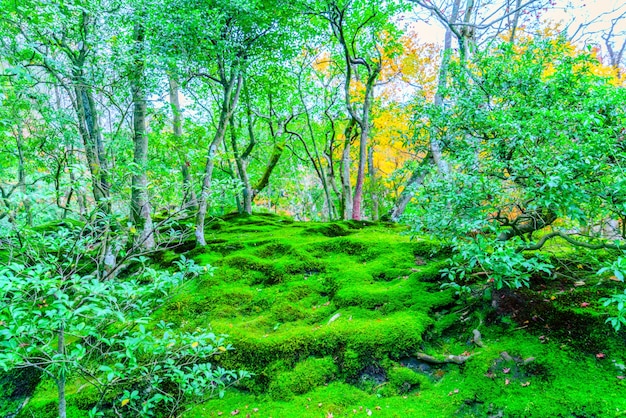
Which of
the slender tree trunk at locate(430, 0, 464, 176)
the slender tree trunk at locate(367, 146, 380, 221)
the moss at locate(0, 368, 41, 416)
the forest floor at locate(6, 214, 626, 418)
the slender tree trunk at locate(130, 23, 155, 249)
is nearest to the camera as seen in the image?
the forest floor at locate(6, 214, 626, 418)

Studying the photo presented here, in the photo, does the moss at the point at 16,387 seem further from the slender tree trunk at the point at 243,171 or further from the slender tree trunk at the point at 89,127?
the slender tree trunk at the point at 243,171

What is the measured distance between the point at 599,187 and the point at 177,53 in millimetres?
6520

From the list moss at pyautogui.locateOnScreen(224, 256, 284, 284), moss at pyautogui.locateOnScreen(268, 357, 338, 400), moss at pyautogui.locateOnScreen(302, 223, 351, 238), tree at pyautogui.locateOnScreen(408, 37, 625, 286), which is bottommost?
moss at pyautogui.locateOnScreen(268, 357, 338, 400)

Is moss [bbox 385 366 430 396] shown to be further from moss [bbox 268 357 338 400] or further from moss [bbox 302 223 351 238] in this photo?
moss [bbox 302 223 351 238]

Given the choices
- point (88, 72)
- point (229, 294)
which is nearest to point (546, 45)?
point (229, 294)

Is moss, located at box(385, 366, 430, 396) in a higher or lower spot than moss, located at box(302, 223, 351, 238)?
lower

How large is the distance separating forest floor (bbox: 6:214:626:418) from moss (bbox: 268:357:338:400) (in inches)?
0.5

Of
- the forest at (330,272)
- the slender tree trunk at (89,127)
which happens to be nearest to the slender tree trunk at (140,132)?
the forest at (330,272)

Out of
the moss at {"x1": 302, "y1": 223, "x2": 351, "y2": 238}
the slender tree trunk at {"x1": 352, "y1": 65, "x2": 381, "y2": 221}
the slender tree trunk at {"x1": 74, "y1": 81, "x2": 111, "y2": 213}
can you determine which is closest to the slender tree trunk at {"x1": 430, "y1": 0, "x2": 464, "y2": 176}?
the slender tree trunk at {"x1": 352, "y1": 65, "x2": 381, "y2": 221}

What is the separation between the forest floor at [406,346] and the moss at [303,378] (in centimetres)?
1

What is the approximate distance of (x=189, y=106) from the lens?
1084 centimetres

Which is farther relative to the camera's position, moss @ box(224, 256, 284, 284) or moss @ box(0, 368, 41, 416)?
moss @ box(224, 256, 284, 284)

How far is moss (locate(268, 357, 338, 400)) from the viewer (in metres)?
3.55

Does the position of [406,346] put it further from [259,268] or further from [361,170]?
[361,170]
